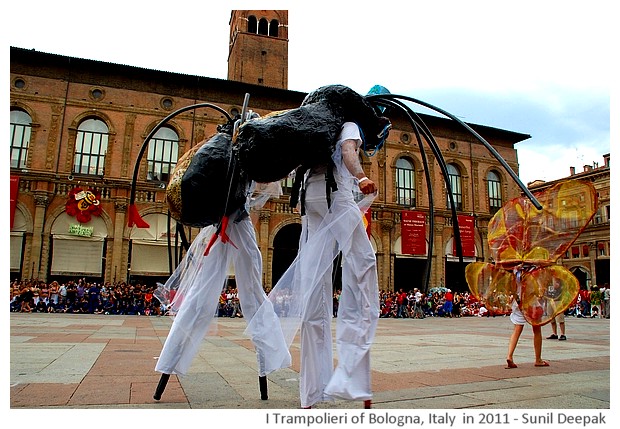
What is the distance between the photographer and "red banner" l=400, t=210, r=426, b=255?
2912cm

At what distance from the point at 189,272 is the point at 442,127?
32532mm

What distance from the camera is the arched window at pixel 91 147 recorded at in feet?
86.4

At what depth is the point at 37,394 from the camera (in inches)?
126

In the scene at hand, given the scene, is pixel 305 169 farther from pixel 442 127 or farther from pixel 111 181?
pixel 442 127

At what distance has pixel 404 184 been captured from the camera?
106 ft

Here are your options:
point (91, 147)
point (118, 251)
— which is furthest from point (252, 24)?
point (118, 251)

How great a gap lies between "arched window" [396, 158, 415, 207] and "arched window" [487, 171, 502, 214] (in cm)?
650

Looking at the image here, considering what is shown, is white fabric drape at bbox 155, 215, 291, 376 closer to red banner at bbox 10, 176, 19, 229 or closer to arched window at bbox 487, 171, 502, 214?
red banner at bbox 10, 176, 19, 229

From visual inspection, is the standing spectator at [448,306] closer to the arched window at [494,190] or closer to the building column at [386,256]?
the building column at [386,256]

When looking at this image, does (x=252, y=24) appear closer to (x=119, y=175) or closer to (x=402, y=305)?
(x=119, y=175)

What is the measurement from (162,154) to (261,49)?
1753 centimetres

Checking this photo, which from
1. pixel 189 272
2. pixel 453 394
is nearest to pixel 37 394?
pixel 189 272

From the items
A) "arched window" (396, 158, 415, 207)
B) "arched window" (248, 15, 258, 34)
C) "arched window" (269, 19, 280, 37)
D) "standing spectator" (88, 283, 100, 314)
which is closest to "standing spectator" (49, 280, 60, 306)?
"standing spectator" (88, 283, 100, 314)

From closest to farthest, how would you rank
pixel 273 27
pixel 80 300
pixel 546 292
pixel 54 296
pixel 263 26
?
pixel 546 292, pixel 54 296, pixel 80 300, pixel 263 26, pixel 273 27
